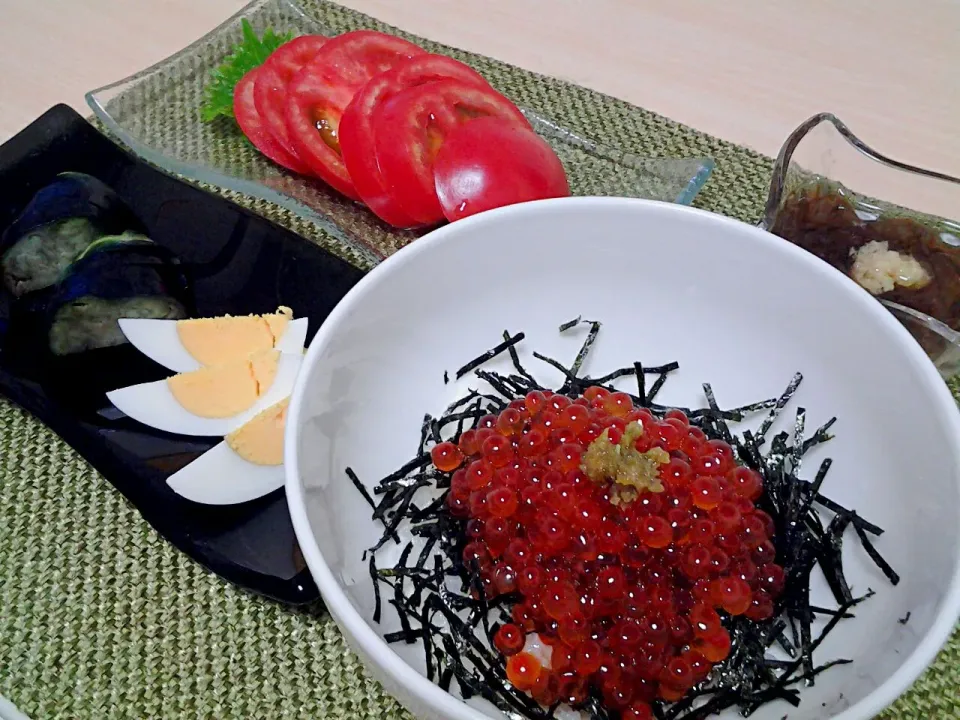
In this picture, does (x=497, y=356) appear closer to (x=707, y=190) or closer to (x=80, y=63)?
(x=707, y=190)

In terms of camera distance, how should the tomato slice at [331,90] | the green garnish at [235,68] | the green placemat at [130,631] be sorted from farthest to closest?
the green garnish at [235,68] → the tomato slice at [331,90] → the green placemat at [130,631]

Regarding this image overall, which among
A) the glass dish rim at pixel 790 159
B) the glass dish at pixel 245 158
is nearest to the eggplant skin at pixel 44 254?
the glass dish at pixel 245 158

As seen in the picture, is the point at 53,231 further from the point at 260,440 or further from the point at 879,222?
the point at 879,222

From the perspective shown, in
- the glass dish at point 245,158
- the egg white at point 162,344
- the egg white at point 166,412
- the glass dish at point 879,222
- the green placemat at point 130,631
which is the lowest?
the green placemat at point 130,631

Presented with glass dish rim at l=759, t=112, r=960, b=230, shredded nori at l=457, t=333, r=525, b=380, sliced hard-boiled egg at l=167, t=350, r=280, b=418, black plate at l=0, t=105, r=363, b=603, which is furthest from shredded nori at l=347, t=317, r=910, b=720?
glass dish rim at l=759, t=112, r=960, b=230

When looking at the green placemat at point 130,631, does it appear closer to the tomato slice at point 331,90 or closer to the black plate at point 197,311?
the black plate at point 197,311

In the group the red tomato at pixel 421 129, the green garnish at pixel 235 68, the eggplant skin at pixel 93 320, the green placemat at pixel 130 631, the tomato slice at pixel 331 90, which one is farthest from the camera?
the green garnish at pixel 235 68

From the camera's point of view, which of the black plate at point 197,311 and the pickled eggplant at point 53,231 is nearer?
the black plate at point 197,311
